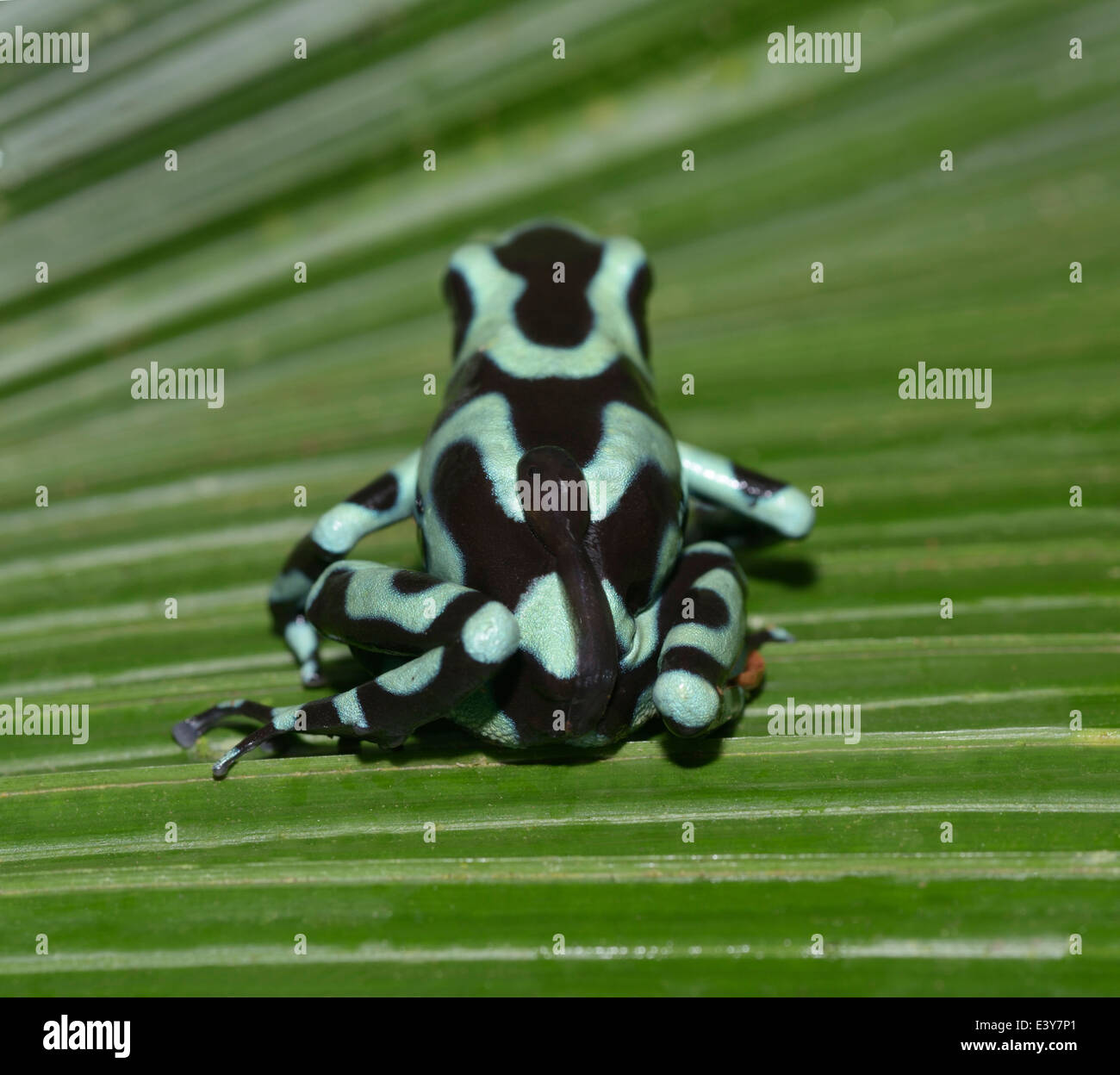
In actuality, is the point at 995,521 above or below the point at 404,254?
below

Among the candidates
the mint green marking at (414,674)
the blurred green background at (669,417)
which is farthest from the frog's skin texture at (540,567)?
the blurred green background at (669,417)

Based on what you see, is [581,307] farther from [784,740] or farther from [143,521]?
[143,521]

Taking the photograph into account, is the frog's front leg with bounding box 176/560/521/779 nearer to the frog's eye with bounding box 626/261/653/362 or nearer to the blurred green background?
the blurred green background

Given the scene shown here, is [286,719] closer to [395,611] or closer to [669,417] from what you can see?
[395,611]

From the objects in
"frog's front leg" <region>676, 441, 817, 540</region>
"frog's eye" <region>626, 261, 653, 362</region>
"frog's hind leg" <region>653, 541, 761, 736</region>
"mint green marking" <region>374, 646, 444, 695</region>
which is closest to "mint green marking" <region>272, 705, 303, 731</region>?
"mint green marking" <region>374, 646, 444, 695</region>

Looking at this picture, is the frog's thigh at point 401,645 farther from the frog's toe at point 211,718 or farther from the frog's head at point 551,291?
the frog's head at point 551,291

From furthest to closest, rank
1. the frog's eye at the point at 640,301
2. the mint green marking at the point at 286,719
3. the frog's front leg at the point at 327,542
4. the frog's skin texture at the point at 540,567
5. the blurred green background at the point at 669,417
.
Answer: the frog's eye at the point at 640,301
the frog's front leg at the point at 327,542
the mint green marking at the point at 286,719
the frog's skin texture at the point at 540,567
the blurred green background at the point at 669,417
